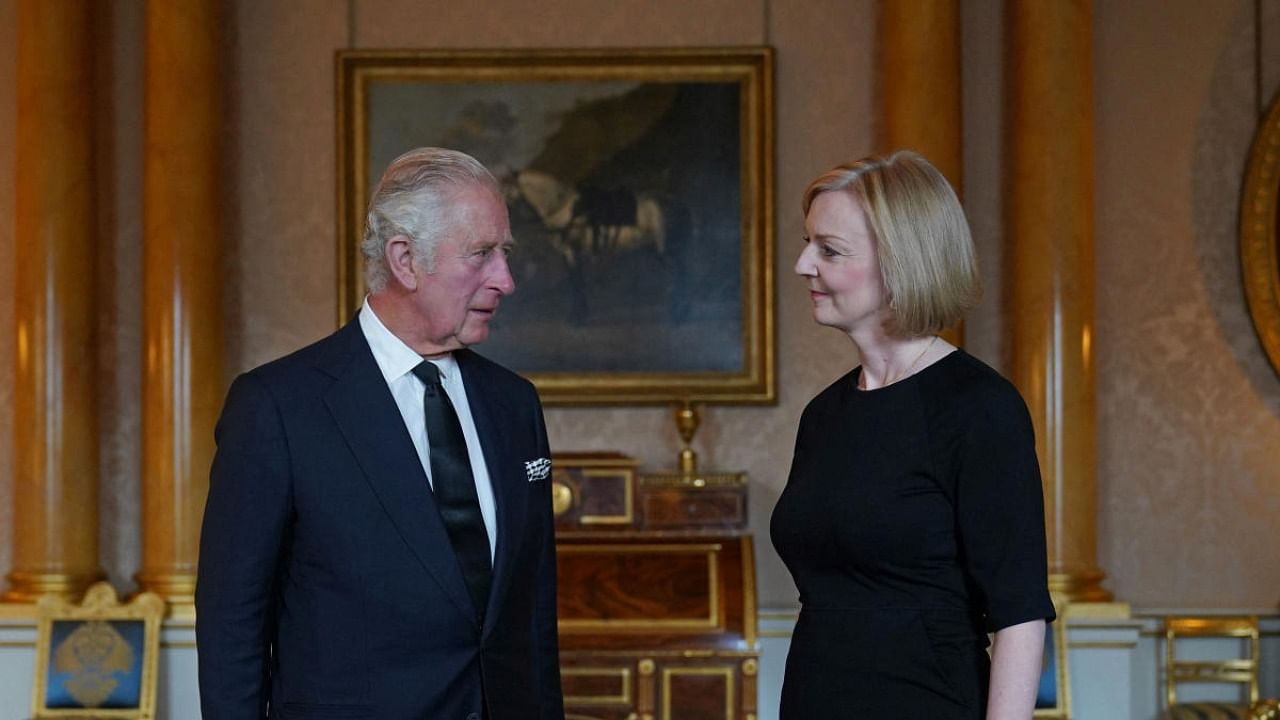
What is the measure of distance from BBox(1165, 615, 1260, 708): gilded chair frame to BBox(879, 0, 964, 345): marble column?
155 centimetres

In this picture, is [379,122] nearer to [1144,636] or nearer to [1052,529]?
[1052,529]

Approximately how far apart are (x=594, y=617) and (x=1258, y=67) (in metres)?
3.79

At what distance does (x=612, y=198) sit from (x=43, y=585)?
294 cm

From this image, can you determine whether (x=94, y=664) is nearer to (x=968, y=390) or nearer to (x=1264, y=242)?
(x=968, y=390)

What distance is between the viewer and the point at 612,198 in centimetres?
679

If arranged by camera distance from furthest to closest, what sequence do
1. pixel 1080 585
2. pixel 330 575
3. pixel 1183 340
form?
pixel 1183 340 → pixel 1080 585 → pixel 330 575

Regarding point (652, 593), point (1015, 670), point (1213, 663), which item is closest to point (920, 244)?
point (1015, 670)

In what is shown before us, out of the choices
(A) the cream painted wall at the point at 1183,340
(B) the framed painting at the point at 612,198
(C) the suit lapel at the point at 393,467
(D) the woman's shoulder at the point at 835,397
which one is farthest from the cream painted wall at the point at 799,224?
(C) the suit lapel at the point at 393,467

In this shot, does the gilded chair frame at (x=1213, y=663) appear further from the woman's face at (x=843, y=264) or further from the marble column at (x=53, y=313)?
the marble column at (x=53, y=313)

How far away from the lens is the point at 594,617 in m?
5.77

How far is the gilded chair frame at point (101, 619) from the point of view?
608 cm

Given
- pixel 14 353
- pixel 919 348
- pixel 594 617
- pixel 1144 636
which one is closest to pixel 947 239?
pixel 919 348

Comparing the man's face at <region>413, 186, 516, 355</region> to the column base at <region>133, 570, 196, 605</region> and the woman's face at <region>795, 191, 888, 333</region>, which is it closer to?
the woman's face at <region>795, 191, 888, 333</region>

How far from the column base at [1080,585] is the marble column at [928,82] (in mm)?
1065
